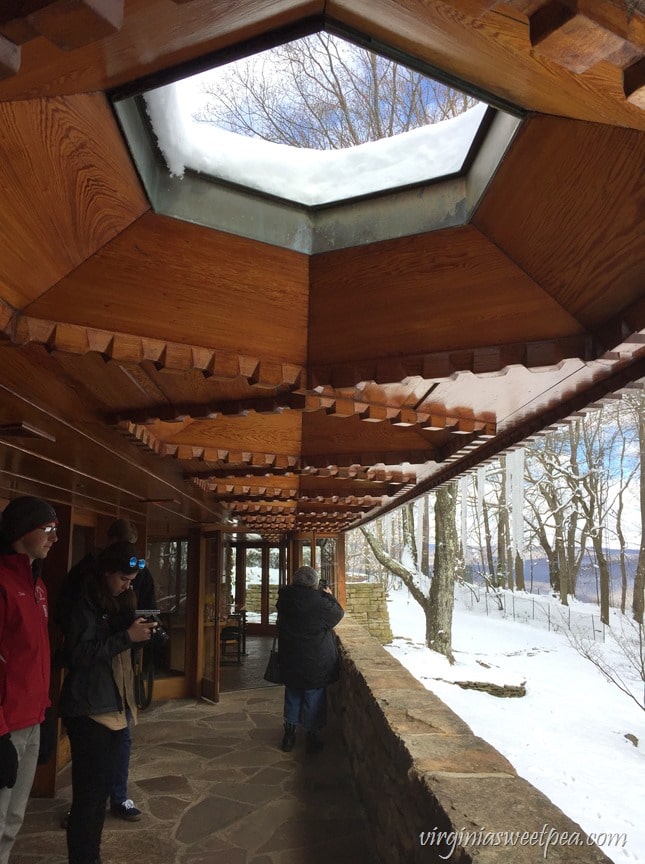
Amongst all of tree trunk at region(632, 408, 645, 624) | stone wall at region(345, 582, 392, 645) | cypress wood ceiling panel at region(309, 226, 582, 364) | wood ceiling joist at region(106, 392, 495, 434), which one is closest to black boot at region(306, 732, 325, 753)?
wood ceiling joist at region(106, 392, 495, 434)

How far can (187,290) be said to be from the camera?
177cm

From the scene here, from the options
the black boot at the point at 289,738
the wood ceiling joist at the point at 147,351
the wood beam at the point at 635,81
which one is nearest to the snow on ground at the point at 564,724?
the black boot at the point at 289,738

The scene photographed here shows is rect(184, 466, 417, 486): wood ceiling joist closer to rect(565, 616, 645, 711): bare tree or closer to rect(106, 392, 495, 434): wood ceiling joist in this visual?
rect(106, 392, 495, 434): wood ceiling joist

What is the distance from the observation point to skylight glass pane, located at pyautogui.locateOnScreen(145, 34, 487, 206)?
1.68m

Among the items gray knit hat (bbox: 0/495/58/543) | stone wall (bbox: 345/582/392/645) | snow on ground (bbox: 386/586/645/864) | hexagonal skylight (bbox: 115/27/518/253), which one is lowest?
snow on ground (bbox: 386/586/645/864)

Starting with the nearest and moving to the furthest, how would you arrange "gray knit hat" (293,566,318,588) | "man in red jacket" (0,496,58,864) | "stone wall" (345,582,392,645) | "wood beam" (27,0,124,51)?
"wood beam" (27,0,124,51) < "man in red jacket" (0,496,58,864) < "gray knit hat" (293,566,318,588) < "stone wall" (345,582,392,645)

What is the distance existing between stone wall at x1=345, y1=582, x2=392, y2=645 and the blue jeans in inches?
355

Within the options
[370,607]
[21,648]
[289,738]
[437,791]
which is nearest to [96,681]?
[21,648]

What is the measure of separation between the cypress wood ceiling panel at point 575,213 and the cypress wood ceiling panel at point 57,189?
0.95 metres

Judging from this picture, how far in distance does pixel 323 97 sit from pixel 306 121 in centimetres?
10

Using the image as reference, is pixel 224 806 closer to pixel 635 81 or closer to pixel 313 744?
pixel 313 744

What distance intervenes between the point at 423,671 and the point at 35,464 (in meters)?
8.61

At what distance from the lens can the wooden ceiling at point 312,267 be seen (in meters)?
0.95

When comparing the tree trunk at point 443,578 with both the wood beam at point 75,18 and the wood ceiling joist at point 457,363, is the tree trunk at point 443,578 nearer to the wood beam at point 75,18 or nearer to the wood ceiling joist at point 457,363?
the wood ceiling joist at point 457,363
